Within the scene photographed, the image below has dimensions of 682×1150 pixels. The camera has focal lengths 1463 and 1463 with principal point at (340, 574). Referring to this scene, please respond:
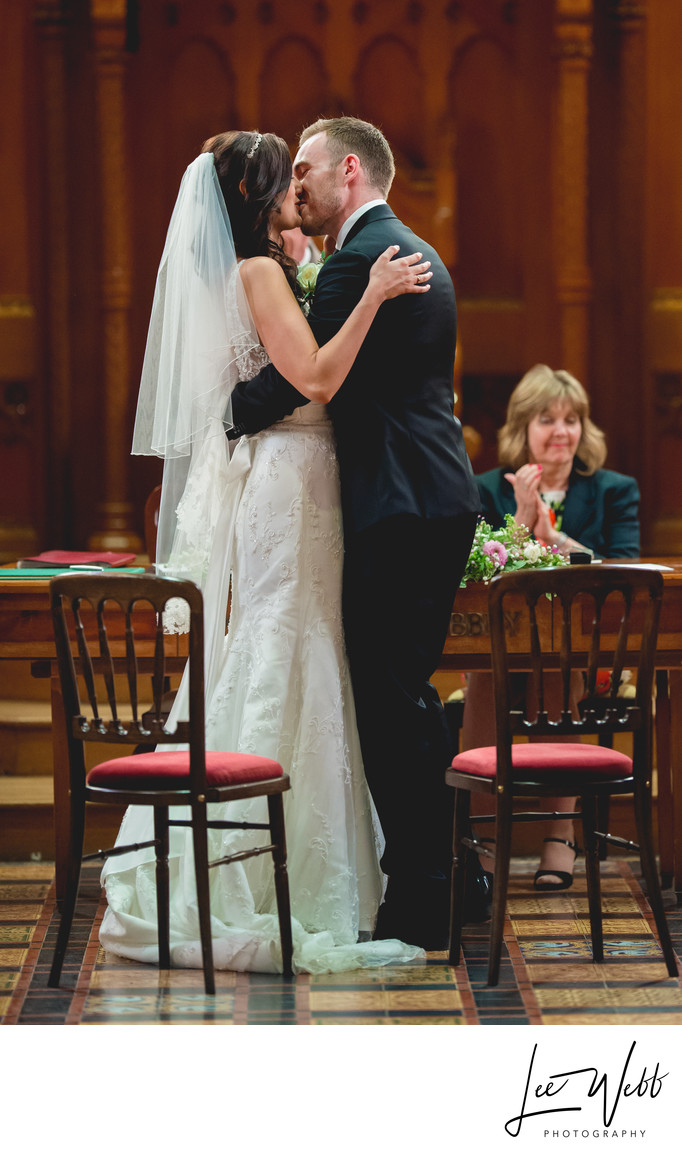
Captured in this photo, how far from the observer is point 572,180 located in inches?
233

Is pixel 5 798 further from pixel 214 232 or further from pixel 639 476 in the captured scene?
pixel 639 476

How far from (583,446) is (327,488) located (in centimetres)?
161

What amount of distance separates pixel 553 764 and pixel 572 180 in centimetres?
325

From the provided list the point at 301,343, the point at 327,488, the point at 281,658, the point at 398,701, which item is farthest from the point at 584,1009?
the point at 301,343

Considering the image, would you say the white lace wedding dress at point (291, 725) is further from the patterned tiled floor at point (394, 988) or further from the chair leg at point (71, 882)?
the chair leg at point (71, 882)

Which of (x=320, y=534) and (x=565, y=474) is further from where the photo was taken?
(x=565, y=474)

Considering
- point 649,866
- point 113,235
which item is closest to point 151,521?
point 113,235

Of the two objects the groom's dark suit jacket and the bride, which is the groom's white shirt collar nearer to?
the groom's dark suit jacket

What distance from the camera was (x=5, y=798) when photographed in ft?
16.4

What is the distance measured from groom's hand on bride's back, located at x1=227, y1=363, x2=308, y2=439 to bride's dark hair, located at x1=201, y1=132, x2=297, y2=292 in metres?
0.32

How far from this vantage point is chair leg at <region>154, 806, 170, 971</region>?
3602 millimetres

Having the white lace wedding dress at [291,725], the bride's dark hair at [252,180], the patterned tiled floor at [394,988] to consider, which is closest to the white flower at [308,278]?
the bride's dark hair at [252,180]

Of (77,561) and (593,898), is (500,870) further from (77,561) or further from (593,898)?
(77,561)

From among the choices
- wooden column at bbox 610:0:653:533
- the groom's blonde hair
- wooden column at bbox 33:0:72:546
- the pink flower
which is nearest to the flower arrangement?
the pink flower
